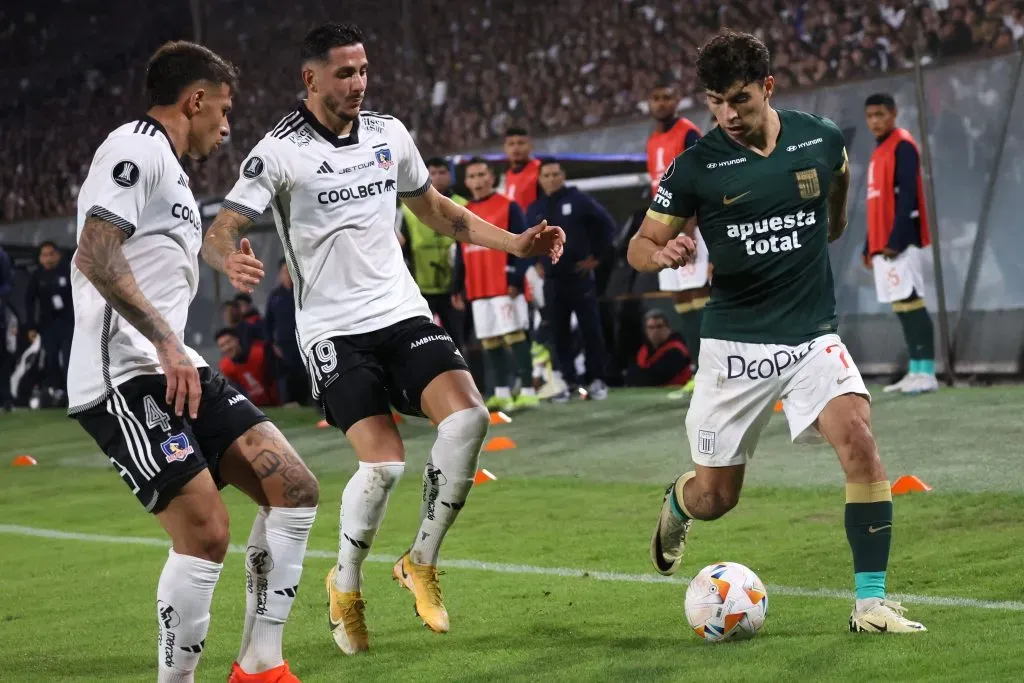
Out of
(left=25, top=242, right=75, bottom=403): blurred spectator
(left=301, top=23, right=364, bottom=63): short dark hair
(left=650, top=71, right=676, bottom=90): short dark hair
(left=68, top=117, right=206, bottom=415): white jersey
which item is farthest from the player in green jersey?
(left=25, top=242, right=75, bottom=403): blurred spectator

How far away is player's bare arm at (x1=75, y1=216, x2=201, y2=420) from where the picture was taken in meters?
3.81

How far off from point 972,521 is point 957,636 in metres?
2.15

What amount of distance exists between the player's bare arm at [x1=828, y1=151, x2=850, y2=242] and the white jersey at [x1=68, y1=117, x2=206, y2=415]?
2.33 meters

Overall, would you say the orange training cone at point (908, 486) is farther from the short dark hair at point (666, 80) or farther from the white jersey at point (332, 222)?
the short dark hair at point (666, 80)

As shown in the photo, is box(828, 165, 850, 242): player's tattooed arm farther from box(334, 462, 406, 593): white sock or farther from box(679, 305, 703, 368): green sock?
box(679, 305, 703, 368): green sock

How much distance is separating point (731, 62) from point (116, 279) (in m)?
2.19

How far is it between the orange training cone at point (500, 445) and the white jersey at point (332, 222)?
5.48 metres

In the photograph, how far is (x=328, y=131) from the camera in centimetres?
531

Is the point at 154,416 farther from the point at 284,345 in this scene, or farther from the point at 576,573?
the point at 284,345

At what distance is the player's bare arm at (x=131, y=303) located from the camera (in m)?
3.81

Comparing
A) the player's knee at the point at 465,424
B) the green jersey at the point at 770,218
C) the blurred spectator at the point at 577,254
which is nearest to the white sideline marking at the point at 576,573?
the green jersey at the point at 770,218

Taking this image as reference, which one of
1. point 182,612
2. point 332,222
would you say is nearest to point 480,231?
point 332,222

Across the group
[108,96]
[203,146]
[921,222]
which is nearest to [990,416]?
[921,222]

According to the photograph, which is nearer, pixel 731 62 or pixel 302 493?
pixel 302 493
